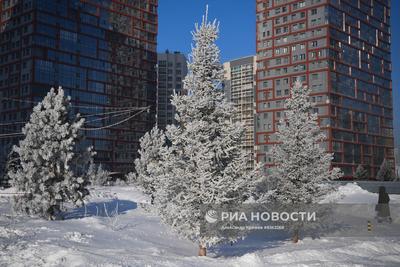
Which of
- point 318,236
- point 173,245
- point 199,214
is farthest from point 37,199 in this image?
point 318,236

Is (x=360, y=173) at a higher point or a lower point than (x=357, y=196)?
higher

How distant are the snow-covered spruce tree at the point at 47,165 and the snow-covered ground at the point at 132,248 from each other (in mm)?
1021

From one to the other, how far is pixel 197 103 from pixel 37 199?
38.3 feet

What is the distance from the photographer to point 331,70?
288 ft

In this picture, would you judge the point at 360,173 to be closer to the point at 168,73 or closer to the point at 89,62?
the point at 89,62

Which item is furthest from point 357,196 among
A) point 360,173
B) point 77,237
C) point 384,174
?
point 77,237

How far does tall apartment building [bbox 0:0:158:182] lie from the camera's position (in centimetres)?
8662

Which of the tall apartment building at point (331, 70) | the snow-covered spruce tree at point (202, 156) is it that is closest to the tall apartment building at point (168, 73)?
the tall apartment building at point (331, 70)

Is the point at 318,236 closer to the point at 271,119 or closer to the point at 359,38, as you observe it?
the point at 271,119

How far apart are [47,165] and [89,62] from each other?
76055 mm

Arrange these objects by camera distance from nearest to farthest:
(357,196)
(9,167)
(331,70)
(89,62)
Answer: (9,167), (357,196), (331,70), (89,62)

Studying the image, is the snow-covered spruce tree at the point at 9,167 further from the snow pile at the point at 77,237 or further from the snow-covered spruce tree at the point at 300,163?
the snow-covered spruce tree at the point at 300,163

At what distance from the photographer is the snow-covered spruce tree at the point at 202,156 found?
16094mm

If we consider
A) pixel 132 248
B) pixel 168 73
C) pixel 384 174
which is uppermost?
pixel 168 73
